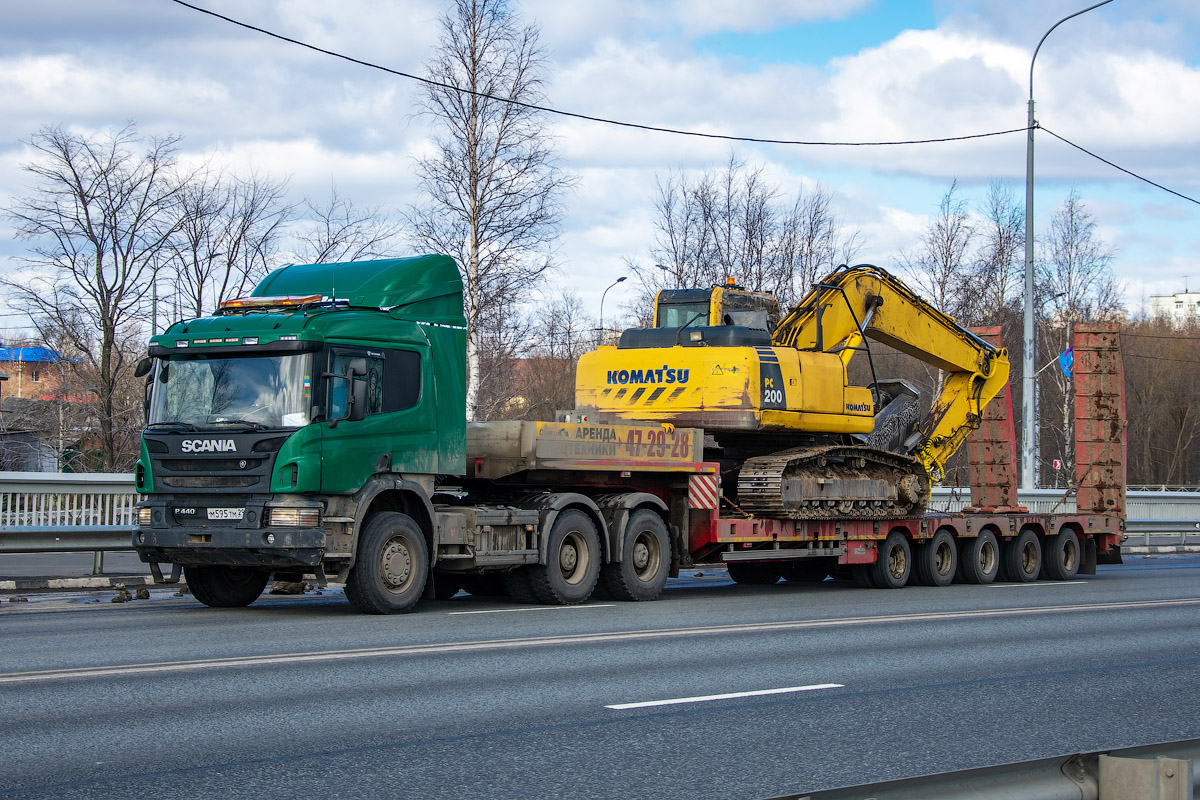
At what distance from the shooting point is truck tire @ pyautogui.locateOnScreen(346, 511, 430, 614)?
12.9 metres

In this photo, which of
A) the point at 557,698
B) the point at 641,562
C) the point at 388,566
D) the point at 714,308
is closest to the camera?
the point at 557,698

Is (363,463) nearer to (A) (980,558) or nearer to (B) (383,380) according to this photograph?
(B) (383,380)

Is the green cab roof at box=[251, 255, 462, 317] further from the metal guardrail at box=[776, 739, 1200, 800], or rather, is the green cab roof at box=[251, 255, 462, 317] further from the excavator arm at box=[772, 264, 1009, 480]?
the metal guardrail at box=[776, 739, 1200, 800]

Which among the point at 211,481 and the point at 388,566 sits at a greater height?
the point at 211,481

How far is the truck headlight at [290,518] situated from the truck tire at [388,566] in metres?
0.71

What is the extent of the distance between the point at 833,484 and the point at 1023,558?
16.5ft

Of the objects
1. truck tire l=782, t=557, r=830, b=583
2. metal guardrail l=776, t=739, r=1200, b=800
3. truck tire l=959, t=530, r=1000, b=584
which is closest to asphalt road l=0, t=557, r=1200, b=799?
metal guardrail l=776, t=739, r=1200, b=800

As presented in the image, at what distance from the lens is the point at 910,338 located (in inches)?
819

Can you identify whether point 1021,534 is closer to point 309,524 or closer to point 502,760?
point 309,524

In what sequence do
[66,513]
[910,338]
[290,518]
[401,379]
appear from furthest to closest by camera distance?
[910,338] < [66,513] < [401,379] < [290,518]

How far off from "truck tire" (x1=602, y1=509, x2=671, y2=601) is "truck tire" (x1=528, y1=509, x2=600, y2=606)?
0.29m

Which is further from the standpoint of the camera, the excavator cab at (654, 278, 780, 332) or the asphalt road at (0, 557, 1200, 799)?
the excavator cab at (654, 278, 780, 332)

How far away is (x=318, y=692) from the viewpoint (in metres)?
8.30

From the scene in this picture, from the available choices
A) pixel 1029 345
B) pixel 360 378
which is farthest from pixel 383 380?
pixel 1029 345
